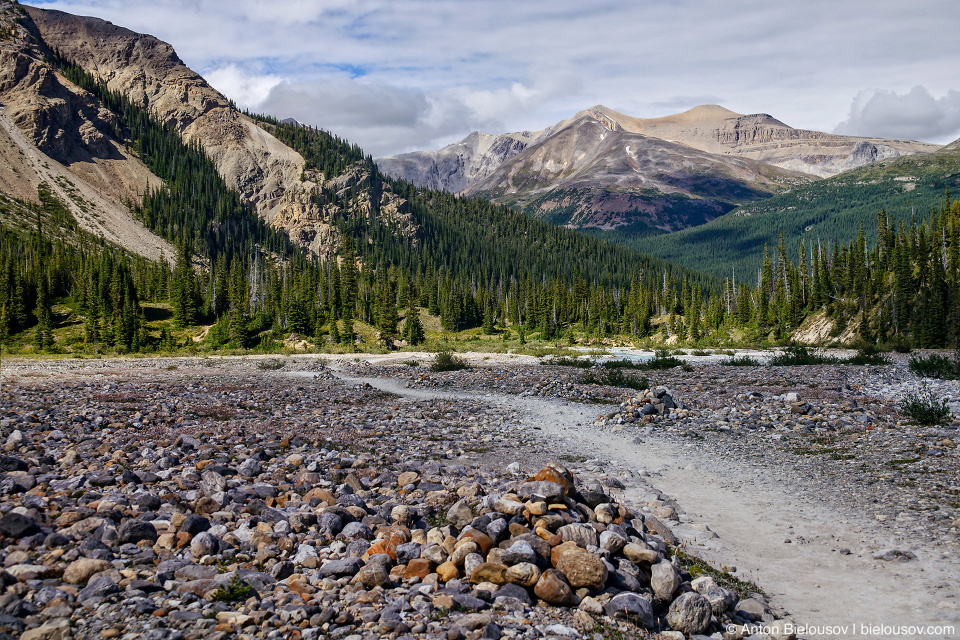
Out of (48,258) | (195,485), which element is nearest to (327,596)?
(195,485)

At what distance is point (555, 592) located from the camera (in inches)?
236

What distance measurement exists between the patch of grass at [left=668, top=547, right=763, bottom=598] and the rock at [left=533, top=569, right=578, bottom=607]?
212 centimetres

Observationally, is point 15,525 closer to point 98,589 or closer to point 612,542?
point 98,589

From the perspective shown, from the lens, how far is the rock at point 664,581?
6.29 metres

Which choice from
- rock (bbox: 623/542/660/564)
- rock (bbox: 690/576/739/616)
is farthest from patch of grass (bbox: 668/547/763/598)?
rock (bbox: 623/542/660/564)

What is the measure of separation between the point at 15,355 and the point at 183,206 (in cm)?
12610

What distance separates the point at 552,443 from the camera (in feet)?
55.4

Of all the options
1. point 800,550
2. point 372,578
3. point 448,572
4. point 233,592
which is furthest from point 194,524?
point 800,550

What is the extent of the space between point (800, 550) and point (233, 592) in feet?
27.2

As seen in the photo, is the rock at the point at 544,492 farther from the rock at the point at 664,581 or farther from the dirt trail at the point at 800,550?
the dirt trail at the point at 800,550

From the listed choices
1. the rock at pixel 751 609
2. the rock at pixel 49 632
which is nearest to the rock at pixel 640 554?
the rock at pixel 751 609

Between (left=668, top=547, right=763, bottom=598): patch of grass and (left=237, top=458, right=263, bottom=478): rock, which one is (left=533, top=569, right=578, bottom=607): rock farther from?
(left=237, top=458, right=263, bottom=478): rock

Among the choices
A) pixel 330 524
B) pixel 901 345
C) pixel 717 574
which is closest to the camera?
pixel 717 574

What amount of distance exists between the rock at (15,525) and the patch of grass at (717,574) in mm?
8398
